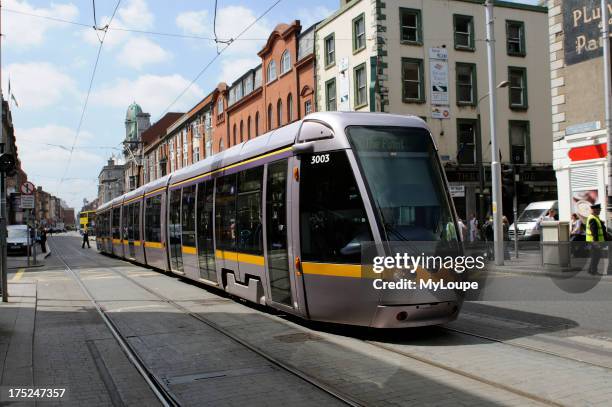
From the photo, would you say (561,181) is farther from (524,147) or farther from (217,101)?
(217,101)

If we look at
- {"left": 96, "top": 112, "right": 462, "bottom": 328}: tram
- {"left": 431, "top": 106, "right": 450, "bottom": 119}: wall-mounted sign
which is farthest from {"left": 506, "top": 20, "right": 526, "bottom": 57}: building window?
{"left": 96, "top": 112, "right": 462, "bottom": 328}: tram

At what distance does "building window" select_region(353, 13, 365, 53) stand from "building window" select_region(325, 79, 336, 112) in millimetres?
2447

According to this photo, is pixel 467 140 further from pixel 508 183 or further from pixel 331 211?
pixel 331 211

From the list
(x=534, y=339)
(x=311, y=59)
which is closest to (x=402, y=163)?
(x=534, y=339)

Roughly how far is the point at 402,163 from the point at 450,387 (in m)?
3.21

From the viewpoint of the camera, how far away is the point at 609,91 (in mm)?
18094

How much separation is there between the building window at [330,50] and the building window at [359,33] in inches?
74.6

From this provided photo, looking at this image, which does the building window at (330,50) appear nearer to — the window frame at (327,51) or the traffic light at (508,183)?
the window frame at (327,51)

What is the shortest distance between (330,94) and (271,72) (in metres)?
8.28

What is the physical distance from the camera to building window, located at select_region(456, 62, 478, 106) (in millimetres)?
33406

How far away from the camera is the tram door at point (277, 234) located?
902cm

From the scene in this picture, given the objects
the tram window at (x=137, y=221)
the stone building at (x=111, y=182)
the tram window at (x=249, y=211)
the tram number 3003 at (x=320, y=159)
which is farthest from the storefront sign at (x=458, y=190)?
the stone building at (x=111, y=182)

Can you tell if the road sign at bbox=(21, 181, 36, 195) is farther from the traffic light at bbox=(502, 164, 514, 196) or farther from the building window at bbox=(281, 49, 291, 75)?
the building window at bbox=(281, 49, 291, 75)

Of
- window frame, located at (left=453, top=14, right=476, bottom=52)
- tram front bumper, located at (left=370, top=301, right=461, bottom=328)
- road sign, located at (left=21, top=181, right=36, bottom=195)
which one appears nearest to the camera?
tram front bumper, located at (left=370, top=301, right=461, bottom=328)
